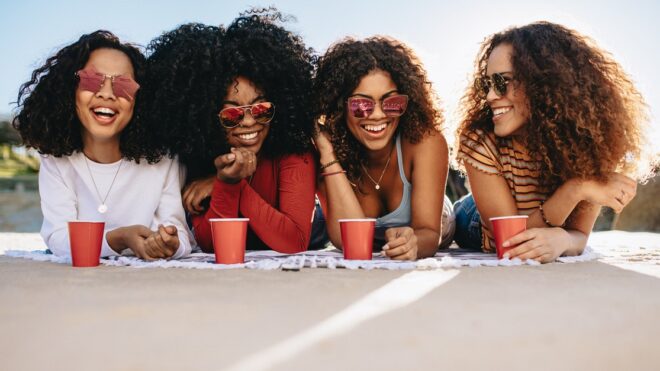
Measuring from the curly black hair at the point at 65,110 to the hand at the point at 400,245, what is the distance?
1.76 m

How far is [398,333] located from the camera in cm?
150

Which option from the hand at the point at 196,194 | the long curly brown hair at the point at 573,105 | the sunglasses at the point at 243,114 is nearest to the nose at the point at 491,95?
the long curly brown hair at the point at 573,105

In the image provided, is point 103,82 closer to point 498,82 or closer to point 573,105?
point 498,82

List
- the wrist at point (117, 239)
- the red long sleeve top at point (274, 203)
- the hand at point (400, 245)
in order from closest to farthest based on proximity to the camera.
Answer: the hand at point (400, 245) → the wrist at point (117, 239) → the red long sleeve top at point (274, 203)

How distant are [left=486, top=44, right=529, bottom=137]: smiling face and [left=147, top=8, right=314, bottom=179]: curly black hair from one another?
4.20 ft

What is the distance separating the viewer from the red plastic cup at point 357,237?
2.87m

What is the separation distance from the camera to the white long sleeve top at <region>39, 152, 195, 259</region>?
3551 millimetres

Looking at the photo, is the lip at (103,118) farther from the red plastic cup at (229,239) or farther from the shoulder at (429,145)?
the shoulder at (429,145)

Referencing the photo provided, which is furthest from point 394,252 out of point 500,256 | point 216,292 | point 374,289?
point 216,292

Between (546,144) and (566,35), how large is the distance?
28.1 inches

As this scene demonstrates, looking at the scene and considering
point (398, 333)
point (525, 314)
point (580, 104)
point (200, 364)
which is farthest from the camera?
point (580, 104)

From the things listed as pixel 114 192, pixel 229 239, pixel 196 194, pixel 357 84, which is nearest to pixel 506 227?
pixel 357 84

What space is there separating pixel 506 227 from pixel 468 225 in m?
1.77

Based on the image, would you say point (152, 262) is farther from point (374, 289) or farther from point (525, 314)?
point (525, 314)
